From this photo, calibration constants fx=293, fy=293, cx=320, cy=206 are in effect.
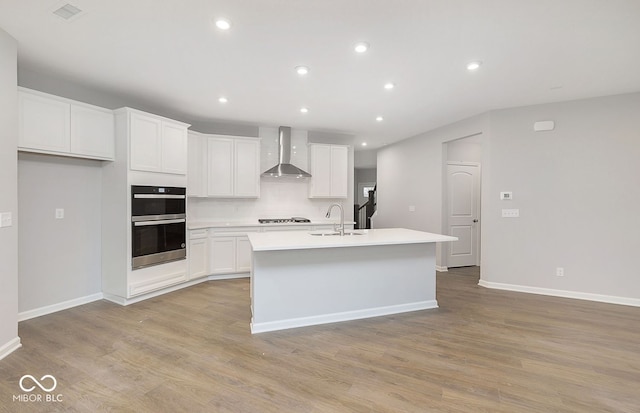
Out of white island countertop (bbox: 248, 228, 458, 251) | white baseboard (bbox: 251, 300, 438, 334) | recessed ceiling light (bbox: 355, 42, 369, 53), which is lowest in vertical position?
white baseboard (bbox: 251, 300, 438, 334)

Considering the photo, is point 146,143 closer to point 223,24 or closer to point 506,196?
point 223,24

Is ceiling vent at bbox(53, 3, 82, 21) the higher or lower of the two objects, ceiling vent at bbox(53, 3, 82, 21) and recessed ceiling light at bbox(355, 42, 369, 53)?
the higher

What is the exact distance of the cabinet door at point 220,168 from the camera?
491 cm

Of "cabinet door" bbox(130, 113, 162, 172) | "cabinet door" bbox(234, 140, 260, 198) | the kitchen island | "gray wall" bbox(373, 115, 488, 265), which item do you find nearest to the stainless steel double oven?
"cabinet door" bbox(130, 113, 162, 172)

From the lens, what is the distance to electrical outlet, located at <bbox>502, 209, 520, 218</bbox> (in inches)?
169

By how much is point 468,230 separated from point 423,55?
4.21m

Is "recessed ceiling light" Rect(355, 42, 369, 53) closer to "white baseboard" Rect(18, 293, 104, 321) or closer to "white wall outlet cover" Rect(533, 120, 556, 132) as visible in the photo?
"white wall outlet cover" Rect(533, 120, 556, 132)

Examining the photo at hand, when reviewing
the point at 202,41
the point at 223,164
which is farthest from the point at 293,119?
the point at 202,41

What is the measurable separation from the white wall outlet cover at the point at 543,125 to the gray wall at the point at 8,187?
5.89 meters

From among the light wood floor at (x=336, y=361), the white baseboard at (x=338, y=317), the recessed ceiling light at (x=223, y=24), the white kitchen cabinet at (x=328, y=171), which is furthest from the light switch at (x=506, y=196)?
the recessed ceiling light at (x=223, y=24)

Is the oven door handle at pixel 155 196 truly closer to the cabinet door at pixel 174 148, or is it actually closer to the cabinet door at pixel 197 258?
the cabinet door at pixel 174 148

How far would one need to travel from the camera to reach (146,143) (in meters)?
3.74

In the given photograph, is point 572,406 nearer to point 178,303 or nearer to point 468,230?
point 178,303

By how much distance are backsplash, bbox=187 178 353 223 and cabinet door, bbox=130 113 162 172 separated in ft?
4.08
